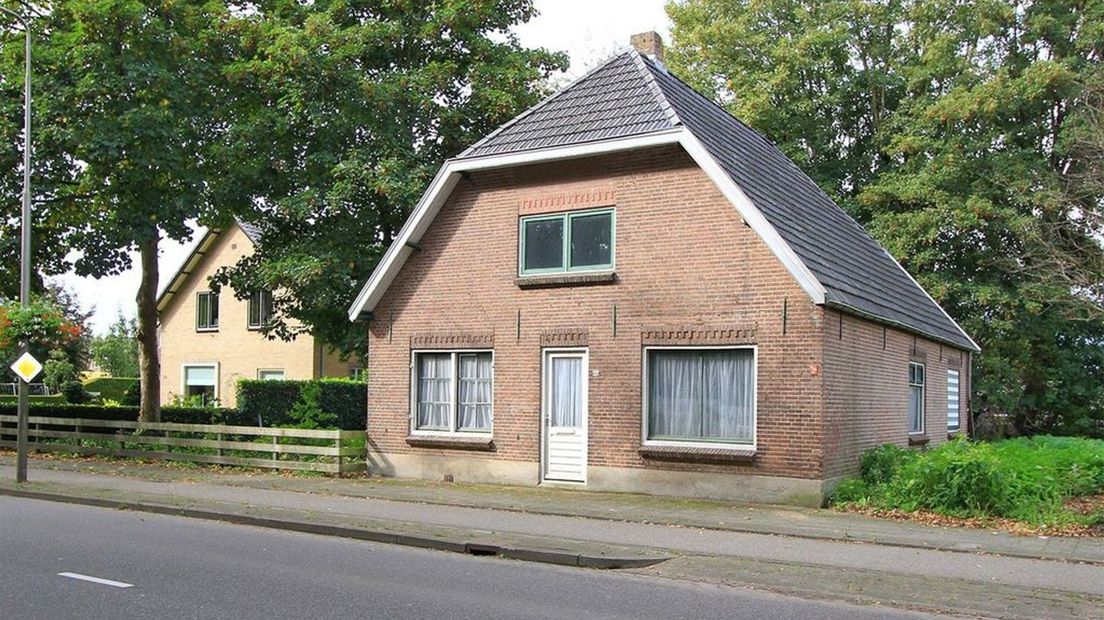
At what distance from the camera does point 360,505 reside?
571 inches

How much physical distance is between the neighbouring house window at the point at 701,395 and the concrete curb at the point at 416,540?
512 cm

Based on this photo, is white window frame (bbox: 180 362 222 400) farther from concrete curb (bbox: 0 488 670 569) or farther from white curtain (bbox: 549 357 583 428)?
white curtain (bbox: 549 357 583 428)

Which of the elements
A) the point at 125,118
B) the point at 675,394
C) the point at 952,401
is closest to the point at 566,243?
the point at 675,394

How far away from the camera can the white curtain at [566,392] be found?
54.2 ft

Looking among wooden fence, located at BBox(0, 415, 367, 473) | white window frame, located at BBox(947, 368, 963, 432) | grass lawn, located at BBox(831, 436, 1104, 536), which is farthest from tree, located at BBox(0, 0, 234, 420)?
white window frame, located at BBox(947, 368, 963, 432)

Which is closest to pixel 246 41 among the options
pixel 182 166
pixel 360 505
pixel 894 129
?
pixel 182 166

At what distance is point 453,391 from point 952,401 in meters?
12.7

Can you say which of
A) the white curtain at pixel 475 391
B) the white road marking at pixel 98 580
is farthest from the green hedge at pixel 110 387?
the white road marking at pixel 98 580

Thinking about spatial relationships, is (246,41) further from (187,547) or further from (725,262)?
(187,547)

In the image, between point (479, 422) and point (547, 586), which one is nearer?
point (547, 586)

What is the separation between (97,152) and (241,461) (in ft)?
23.0

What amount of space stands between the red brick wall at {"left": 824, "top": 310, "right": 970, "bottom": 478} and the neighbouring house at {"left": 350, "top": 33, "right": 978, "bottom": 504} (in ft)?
0.19

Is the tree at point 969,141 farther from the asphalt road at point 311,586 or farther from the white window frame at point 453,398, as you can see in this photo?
the asphalt road at point 311,586

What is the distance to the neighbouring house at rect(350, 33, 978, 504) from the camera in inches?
576
